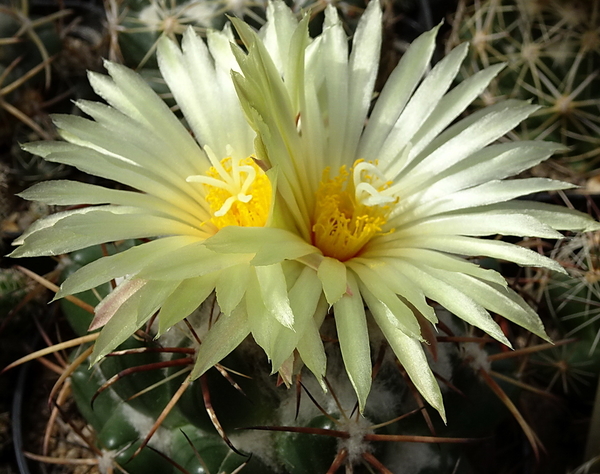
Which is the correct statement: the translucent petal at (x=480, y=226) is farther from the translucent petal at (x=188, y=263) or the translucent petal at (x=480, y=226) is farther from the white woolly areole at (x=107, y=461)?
the white woolly areole at (x=107, y=461)

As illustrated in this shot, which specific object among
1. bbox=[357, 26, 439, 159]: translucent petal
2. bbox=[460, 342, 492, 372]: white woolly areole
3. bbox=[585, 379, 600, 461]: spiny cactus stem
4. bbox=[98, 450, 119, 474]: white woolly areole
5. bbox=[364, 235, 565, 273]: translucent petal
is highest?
bbox=[357, 26, 439, 159]: translucent petal

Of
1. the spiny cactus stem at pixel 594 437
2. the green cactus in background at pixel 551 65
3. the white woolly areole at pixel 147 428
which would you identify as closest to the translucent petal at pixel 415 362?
the white woolly areole at pixel 147 428

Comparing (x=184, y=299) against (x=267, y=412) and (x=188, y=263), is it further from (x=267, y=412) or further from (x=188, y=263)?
(x=267, y=412)

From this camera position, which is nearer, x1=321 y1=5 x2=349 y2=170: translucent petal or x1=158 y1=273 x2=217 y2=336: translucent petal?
x1=158 y1=273 x2=217 y2=336: translucent petal

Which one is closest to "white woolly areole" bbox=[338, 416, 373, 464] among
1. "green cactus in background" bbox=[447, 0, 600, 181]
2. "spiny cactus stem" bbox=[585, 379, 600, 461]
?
"spiny cactus stem" bbox=[585, 379, 600, 461]

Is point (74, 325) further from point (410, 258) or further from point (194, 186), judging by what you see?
point (410, 258)

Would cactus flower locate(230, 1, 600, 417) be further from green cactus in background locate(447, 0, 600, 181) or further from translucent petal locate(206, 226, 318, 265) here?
green cactus in background locate(447, 0, 600, 181)
